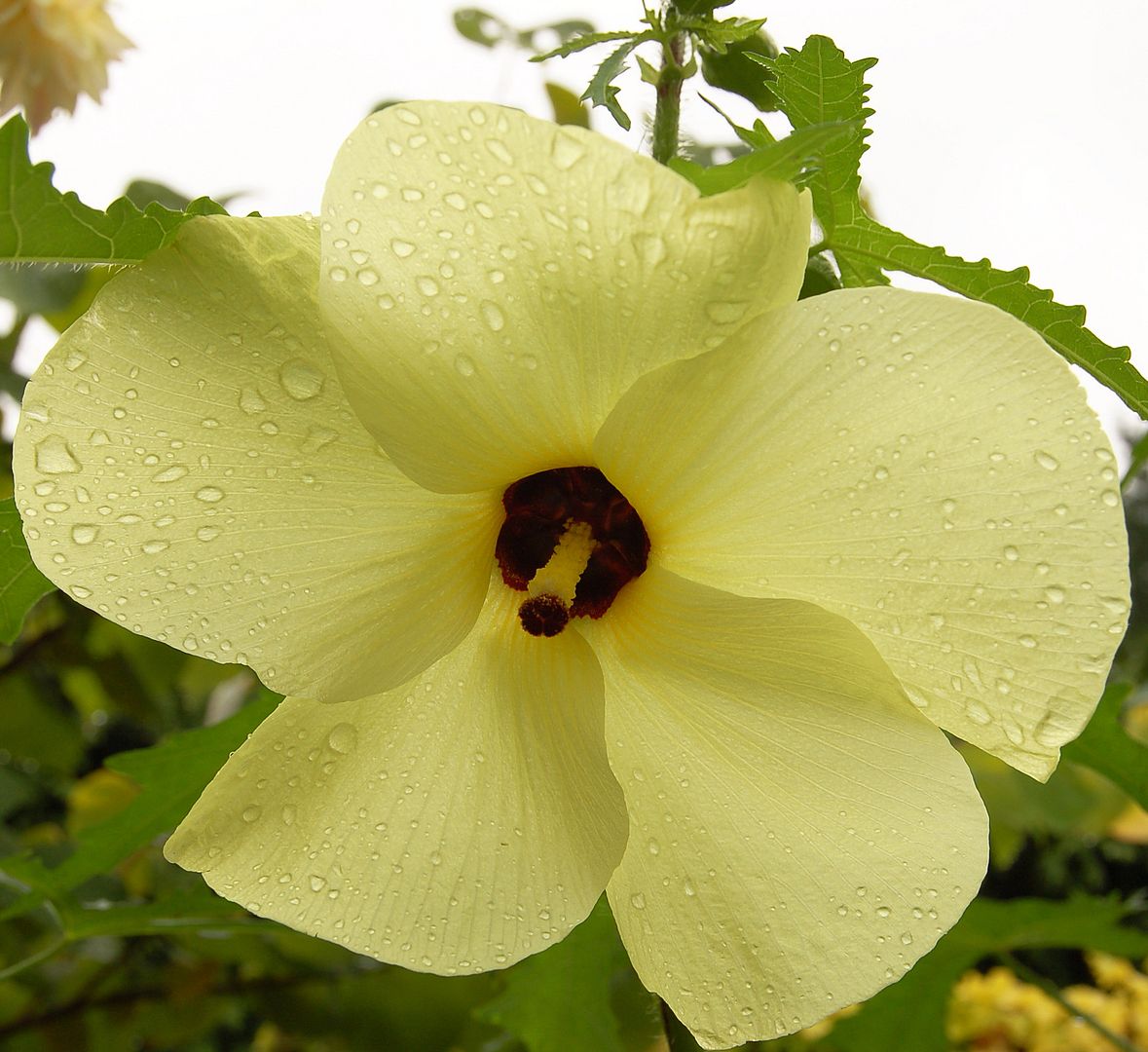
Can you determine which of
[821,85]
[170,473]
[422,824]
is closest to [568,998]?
[422,824]

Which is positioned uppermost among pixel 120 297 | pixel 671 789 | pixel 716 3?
pixel 716 3

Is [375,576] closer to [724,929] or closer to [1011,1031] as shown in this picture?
[724,929]

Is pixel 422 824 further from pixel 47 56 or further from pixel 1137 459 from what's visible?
pixel 47 56

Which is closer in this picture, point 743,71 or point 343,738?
point 343,738

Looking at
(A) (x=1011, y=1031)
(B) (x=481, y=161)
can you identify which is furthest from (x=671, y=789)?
(A) (x=1011, y=1031)

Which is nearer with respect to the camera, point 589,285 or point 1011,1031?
point 589,285

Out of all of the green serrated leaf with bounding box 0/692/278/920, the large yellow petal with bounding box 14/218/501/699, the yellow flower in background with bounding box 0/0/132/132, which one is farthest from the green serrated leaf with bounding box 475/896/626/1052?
the yellow flower in background with bounding box 0/0/132/132

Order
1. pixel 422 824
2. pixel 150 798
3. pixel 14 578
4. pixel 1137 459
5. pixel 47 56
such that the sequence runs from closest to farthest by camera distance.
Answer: pixel 422 824 → pixel 14 578 → pixel 150 798 → pixel 1137 459 → pixel 47 56
